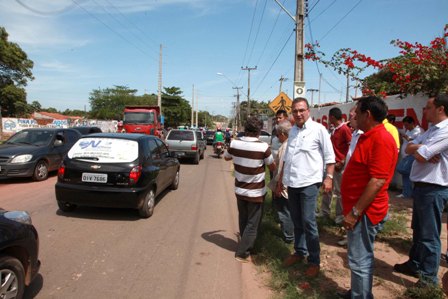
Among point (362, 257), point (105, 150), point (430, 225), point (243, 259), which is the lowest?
point (243, 259)

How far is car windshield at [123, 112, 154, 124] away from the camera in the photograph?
21188 millimetres

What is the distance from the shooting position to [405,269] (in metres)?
3.97

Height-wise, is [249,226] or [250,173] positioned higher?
[250,173]

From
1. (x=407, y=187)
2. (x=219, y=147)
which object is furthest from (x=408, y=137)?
(x=219, y=147)

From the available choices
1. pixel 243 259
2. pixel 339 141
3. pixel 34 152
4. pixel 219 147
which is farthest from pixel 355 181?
pixel 219 147

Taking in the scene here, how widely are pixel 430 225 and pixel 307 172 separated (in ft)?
4.50

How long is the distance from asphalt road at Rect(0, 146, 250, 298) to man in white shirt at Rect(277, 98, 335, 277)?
0.95 meters

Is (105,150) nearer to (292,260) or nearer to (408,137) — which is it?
(292,260)

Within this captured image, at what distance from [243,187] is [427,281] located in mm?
2263

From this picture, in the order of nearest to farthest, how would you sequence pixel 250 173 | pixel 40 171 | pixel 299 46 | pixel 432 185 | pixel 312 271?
pixel 432 185, pixel 312 271, pixel 250 173, pixel 40 171, pixel 299 46

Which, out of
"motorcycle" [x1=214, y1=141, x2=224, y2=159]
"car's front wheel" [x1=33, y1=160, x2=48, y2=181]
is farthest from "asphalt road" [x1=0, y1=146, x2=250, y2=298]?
"motorcycle" [x1=214, y1=141, x2=224, y2=159]

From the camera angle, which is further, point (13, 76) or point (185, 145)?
point (13, 76)

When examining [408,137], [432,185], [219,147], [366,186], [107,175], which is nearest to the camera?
[366,186]

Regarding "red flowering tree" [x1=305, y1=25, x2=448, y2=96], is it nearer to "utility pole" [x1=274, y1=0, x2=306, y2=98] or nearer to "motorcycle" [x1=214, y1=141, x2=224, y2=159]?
"utility pole" [x1=274, y1=0, x2=306, y2=98]
